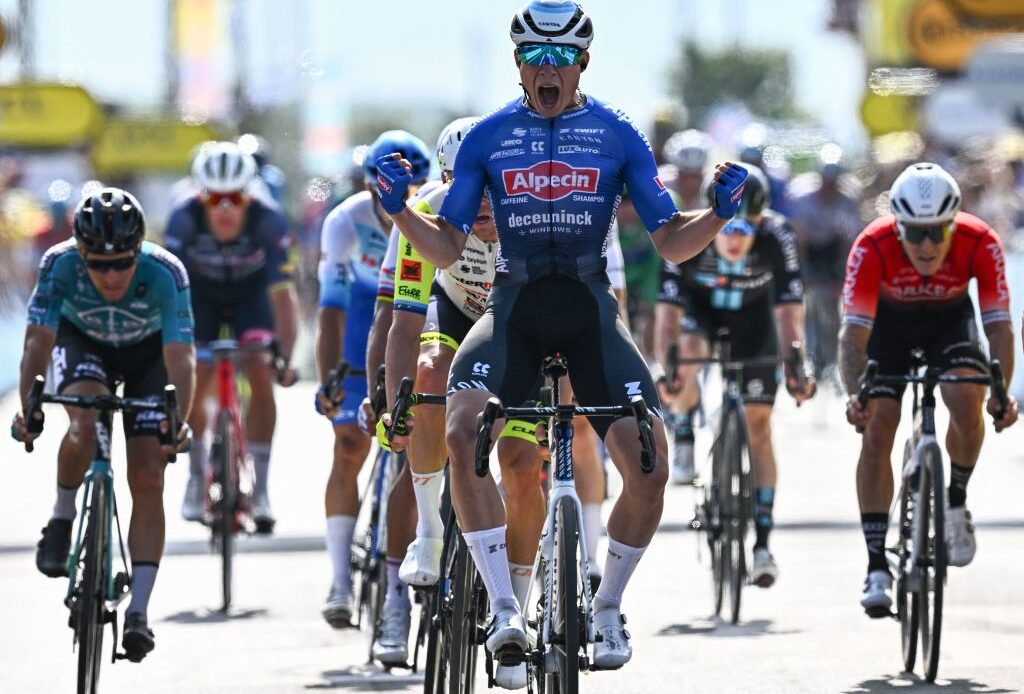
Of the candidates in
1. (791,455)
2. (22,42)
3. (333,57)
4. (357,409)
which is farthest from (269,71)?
(357,409)

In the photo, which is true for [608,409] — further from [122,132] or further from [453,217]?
[122,132]

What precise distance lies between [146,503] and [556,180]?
2.44 meters

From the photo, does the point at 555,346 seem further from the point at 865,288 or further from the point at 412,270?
the point at 865,288

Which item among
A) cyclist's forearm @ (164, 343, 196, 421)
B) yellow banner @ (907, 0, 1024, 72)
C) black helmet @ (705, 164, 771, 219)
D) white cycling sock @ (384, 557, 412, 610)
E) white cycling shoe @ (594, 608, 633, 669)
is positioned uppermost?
yellow banner @ (907, 0, 1024, 72)

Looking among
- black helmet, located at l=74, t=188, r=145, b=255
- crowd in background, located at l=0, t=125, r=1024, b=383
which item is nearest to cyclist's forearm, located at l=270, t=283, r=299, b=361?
crowd in background, located at l=0, t=125, r=1024, b=383

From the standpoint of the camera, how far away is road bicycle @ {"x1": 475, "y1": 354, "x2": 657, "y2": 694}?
24.4 feet

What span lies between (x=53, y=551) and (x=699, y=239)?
3.12 meters

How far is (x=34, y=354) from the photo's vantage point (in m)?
9.60

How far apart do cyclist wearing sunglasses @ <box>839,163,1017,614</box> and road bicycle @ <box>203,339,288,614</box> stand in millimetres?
3585

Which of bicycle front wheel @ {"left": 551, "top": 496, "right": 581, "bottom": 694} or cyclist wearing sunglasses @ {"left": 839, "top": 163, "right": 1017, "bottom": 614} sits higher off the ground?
cyclist wearing sunglasses @ {"left": 839, "top": 163, "right": 1017, "bottom": 614}

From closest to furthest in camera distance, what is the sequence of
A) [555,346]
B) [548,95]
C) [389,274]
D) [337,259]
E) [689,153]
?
[555,346] < [548,95] < [389,274] < [337,259] < [689,153]

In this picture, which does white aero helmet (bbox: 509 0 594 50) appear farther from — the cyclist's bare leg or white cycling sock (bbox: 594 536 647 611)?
Answer: the cyclist's bare leg

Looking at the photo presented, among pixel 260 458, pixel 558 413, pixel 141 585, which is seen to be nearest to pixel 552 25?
pixel 558 413

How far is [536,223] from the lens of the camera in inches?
323
